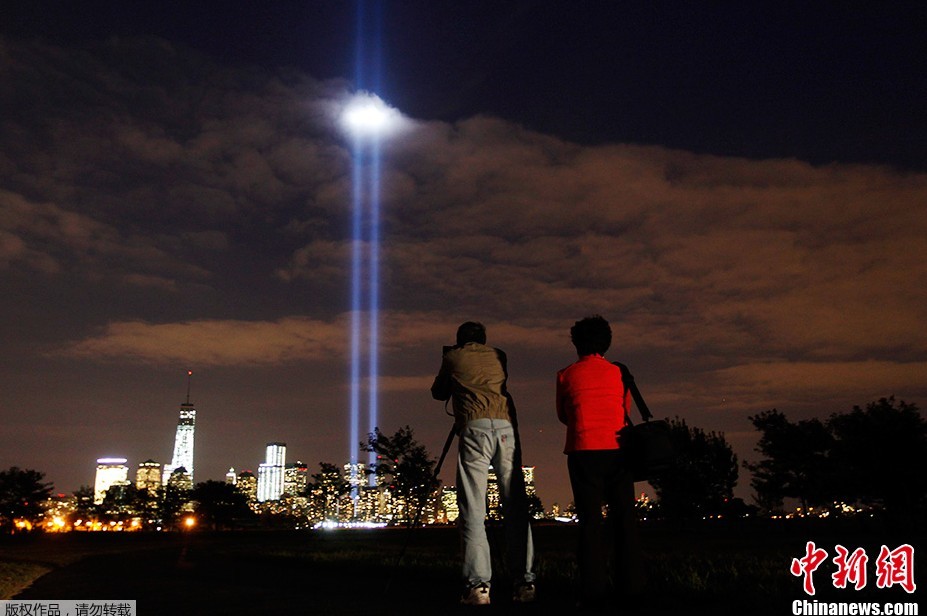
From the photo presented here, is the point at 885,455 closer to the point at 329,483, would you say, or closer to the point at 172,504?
the point at 329,483

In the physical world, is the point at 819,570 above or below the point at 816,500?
above

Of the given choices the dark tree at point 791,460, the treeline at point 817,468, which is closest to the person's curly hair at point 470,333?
the treeline at point 817,468

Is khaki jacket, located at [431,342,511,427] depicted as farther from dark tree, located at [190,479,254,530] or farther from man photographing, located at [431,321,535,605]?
dark tree, located at [190,479,254,530]

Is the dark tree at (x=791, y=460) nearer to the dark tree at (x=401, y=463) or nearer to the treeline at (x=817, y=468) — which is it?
the treeline at (x=817, y=468)

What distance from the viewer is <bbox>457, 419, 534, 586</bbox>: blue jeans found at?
640 cm

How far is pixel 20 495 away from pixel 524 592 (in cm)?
8924

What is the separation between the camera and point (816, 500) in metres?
50.6

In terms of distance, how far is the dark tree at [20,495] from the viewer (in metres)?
80.1

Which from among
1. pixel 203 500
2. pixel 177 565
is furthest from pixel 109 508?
pixel 177 565

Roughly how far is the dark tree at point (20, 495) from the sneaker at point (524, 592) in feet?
286

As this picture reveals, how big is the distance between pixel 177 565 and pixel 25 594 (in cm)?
555

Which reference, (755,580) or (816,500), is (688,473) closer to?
(816,500)

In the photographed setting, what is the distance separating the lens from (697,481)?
54750 millimetres

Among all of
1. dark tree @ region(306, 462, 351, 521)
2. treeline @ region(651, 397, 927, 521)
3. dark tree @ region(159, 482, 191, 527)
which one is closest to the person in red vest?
treeline @ region(651, 397, 927, 521)
